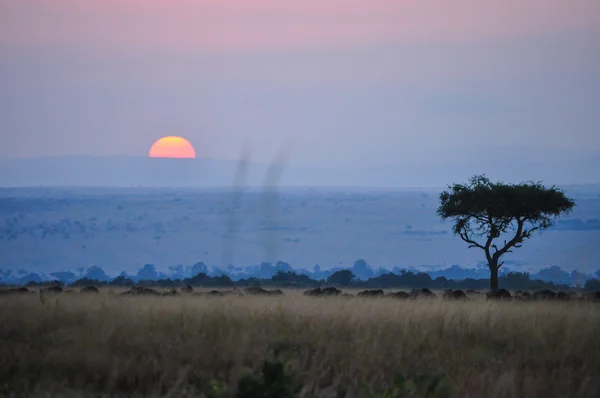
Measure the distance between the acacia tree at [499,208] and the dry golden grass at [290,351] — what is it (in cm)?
2854

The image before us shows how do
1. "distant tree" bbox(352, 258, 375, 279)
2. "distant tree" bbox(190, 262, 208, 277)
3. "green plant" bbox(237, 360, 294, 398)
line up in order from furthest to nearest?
"distant tree" bbox(352, 258, 375, 279) → "distant tree" bbox(190, 262, 208, 277) → "green plant" bbox(237, 360, 294, 398)

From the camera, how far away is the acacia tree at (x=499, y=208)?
46625 millimetres

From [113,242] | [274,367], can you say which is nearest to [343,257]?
[113,242]

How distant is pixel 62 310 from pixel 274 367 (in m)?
7.58

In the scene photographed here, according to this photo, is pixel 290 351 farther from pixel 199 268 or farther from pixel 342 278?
pixel 199 268

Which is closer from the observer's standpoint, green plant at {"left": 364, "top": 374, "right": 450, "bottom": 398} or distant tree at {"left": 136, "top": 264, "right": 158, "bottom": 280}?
green plant at {"left": 364, "top": 374, "right": 450, "bottom": 398}

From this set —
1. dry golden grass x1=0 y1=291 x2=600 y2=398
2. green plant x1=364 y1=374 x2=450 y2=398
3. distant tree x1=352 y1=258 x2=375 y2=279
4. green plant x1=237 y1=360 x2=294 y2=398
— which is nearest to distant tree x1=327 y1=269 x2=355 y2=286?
distant tree x1=352 y1=258 x2=375 y2=279

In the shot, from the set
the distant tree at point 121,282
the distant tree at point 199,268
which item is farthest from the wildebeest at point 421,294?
the distant tree at point 199,268

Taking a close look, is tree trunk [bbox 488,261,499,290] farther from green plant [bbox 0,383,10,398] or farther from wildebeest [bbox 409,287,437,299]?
green plant [bbox 0,383,10,398]

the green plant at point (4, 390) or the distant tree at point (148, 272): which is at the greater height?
the green plant at point (4, 390)

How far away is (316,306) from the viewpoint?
20.0 meters

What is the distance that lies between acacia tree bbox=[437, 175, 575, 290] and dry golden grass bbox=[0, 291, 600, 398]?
2854 centimetres

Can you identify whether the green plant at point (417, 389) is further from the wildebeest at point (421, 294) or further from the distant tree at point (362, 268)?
the distant tree at point (362, 268)

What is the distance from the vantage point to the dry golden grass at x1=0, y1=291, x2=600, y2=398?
13359mm
